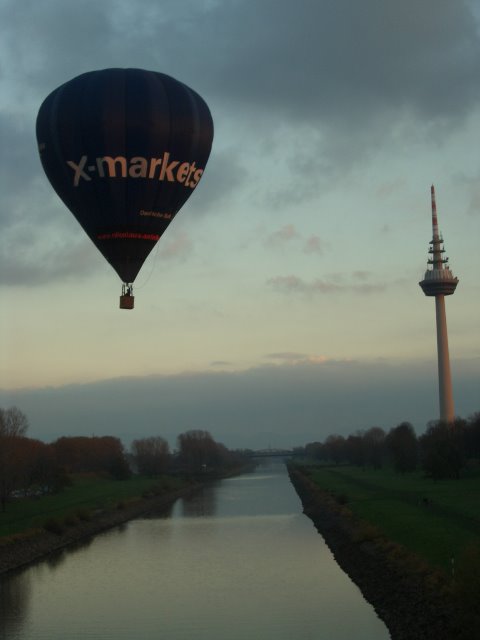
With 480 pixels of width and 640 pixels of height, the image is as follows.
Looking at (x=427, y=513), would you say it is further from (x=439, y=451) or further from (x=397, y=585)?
(x=439, y=451)

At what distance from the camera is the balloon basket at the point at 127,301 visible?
108ft

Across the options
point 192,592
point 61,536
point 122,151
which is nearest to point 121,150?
point 122,151

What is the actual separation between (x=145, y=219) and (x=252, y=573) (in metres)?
17.7

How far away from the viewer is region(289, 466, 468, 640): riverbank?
2598 cm

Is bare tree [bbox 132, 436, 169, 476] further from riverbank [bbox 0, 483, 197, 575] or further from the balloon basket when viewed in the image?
the balloon basket

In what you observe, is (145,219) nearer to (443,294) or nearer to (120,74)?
(120,74)

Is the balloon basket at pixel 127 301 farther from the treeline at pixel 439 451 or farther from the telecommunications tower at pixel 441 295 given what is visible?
the telecommunications tower at pixel 441 295

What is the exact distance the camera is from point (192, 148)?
114ft

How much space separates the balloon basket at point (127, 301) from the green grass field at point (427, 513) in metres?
14.9

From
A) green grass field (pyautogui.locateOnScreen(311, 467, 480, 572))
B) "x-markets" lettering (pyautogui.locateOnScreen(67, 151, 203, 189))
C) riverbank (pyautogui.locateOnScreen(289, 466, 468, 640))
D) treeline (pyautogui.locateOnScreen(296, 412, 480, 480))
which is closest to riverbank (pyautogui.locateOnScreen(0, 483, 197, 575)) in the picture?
riverbank (pyautogui.locateOnScreen(289, 466, 468, 640))

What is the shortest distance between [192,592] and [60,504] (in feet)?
123

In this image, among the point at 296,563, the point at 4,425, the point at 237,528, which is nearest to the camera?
the point at 296,563

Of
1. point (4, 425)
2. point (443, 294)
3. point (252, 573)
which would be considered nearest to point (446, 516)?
point (252, 573)

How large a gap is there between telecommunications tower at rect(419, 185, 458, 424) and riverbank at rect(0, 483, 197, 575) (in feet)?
271
